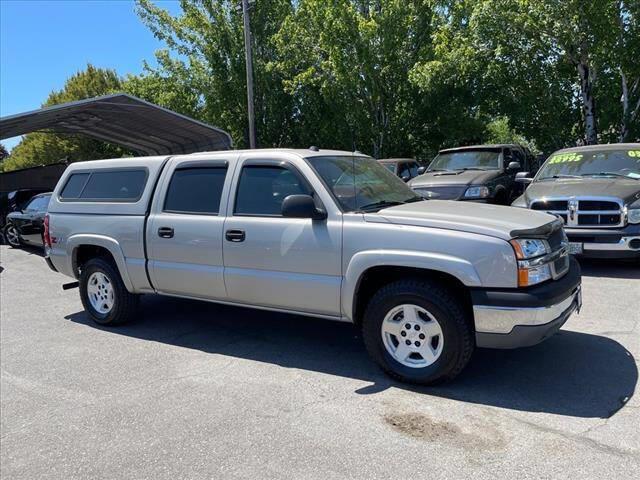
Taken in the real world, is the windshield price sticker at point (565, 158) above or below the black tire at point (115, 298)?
above

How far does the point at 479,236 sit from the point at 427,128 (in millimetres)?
16745

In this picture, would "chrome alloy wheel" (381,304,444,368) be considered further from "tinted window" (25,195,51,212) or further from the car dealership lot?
"tinted window" (25,195,51,212)

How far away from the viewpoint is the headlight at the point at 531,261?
3.75 metres

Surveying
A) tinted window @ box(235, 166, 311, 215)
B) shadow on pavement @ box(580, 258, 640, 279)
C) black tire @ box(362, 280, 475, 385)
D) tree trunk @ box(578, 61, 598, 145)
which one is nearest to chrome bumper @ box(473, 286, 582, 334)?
black tire @ box(362, 280, 475, 385)

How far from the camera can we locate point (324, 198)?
4.48 metres

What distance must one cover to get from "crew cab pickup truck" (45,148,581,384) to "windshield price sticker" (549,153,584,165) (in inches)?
191

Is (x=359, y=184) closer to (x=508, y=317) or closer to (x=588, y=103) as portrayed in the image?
(x=508, y=317)

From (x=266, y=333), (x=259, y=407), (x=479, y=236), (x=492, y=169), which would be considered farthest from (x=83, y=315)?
(x=492, y=169)

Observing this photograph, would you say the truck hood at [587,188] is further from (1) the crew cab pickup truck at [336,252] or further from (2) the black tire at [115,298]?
(2) the black tire at [115,298]

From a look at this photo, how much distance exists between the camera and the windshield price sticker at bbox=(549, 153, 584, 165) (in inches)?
346

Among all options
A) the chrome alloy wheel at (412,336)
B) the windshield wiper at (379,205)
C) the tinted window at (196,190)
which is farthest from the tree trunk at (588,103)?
the chrome alloy wheel at (412,336)

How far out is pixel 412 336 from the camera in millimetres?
4121

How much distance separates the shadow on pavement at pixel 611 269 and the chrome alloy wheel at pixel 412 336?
4.41m

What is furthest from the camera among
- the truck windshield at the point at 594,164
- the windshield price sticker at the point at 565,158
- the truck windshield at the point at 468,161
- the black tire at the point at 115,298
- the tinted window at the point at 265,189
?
the truck windshield at the point at 468,161
